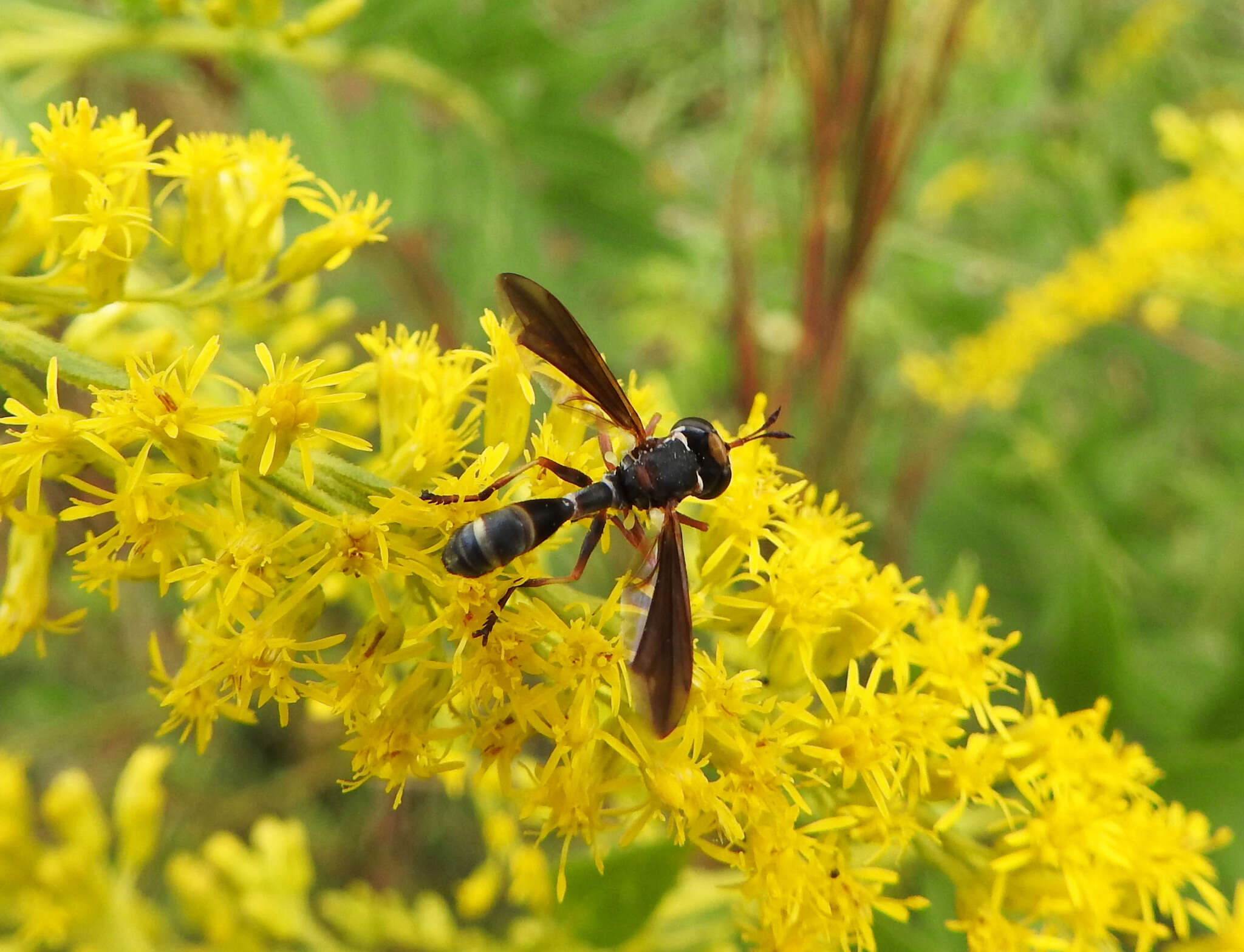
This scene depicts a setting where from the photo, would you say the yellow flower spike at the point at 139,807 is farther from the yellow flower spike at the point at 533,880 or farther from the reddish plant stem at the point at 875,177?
the reddish plant stem at the point at 875,177

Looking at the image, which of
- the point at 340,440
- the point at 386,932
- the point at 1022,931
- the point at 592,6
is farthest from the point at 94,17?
the point at 592,6

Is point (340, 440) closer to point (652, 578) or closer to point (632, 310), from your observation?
point (652, 578)

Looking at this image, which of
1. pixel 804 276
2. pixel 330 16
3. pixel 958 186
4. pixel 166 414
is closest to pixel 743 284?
pixel 804 276

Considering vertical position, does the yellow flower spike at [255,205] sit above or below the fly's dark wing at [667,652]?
above

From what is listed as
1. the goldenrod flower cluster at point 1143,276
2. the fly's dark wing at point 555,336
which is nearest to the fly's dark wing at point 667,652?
the fly's dark wing at point 555,336

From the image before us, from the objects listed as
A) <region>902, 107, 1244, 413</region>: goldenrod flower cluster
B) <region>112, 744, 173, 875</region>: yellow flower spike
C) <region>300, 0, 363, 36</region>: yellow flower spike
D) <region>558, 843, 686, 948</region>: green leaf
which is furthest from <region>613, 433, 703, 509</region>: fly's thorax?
<region>902, 107, 1244, 413</region>: goldenrod flower cluster

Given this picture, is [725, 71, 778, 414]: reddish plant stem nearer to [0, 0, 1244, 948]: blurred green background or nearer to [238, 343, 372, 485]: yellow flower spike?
[0, 0, 1244, 948]: blurred green background

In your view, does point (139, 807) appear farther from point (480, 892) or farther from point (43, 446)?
point (43, 446)
